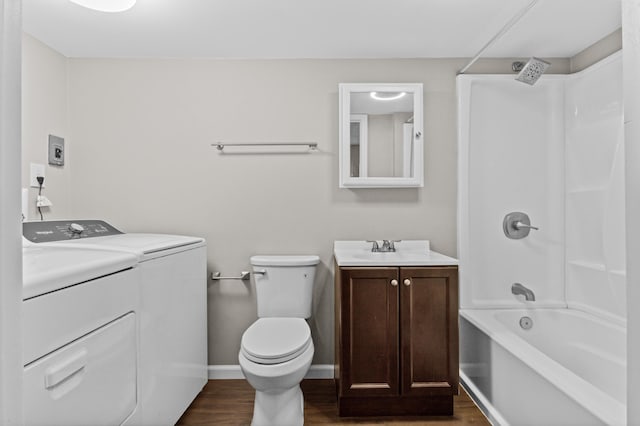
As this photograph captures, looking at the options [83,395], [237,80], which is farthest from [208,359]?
[237,80]

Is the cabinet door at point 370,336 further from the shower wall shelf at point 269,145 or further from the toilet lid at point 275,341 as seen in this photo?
the shower wall shelf at point 269,145

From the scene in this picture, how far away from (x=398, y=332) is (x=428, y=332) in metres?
0.16

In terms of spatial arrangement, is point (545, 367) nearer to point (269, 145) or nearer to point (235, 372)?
point (235, 372)

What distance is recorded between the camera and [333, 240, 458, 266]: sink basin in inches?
76.0

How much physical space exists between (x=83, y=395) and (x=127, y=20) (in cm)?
182

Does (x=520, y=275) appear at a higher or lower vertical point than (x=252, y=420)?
higher

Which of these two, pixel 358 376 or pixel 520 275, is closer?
pixel 358 376

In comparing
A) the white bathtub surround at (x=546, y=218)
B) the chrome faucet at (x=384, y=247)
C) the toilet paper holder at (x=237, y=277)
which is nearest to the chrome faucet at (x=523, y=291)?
the white bathtub surround at (x=546, y=218)

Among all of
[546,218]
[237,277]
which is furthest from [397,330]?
[546,218]

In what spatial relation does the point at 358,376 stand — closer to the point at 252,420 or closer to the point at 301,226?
the point at 252,420

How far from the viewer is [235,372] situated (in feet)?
7.79

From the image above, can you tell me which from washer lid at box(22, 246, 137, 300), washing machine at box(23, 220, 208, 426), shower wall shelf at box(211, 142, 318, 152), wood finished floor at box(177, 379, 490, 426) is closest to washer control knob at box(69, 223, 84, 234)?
washing machine at box(23, 220, 208, 426)

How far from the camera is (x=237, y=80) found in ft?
7.88

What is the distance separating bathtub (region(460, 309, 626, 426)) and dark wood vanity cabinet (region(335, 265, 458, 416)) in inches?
9.3
